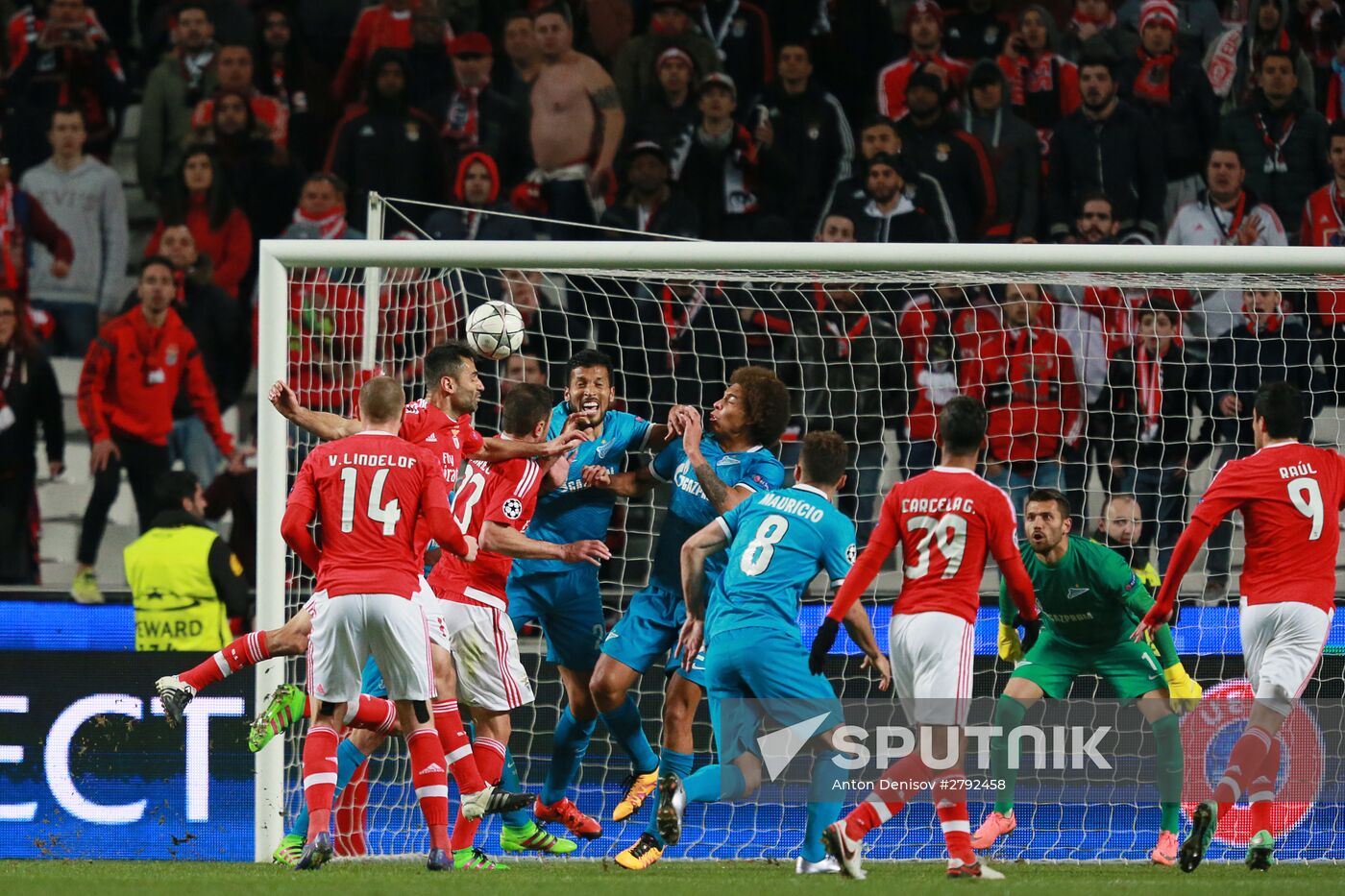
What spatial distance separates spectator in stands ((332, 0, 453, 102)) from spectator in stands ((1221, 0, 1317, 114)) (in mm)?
6114

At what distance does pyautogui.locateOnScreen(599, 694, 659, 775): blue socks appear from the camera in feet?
27.2

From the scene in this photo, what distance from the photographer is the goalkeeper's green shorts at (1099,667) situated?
27.4 feet

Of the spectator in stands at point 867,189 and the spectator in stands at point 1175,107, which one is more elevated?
the spectator in stands at point 1175,107

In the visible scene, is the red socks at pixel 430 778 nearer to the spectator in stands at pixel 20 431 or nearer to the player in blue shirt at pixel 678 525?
the player in blue shirt at pixel 678 525

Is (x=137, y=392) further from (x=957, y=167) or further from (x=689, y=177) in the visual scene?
(x=957, y=167)

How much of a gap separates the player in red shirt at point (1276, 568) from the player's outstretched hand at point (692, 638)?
1874 mm

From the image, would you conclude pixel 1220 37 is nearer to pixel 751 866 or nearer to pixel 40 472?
pixel 751 866

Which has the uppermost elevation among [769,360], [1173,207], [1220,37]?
[1220,37]

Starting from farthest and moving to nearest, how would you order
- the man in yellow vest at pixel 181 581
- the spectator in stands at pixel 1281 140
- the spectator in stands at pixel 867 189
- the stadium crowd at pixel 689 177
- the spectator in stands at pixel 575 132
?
the spectator in stands at pixel 575 132, the spectator in stands at pixel 1281 140, the spectator in stands at pixel 867 189, the stadium crowd at pixel 689 177, the man in yellow vest at pixel 181 581

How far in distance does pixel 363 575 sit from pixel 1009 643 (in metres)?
3.01

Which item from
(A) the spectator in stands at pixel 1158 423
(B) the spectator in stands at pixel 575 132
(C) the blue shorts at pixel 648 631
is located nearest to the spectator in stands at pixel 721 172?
(B) the spectator in stands at pixel 575 132

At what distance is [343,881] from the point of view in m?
6.61

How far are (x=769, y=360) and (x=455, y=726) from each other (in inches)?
161

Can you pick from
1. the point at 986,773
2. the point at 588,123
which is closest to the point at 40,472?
the point at 588,123
